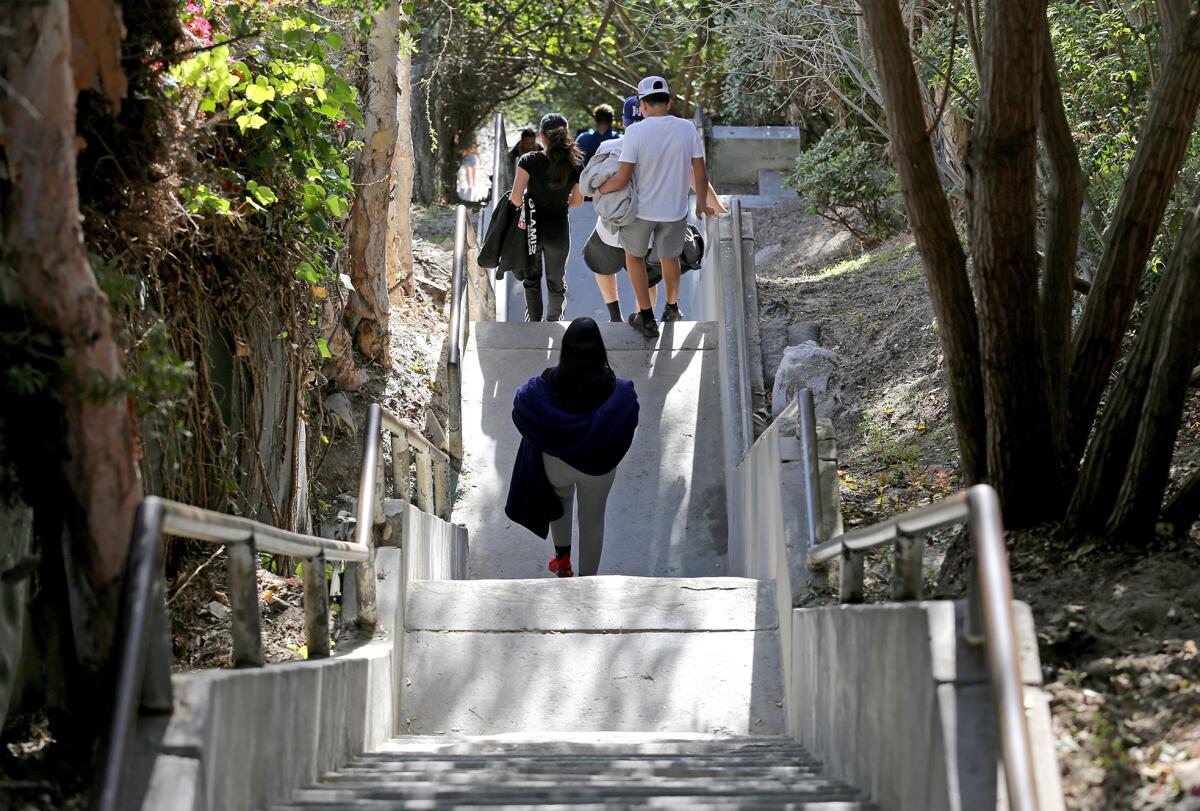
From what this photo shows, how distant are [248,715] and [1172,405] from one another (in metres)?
3.31

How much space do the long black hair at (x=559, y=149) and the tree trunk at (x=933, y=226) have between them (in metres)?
4.77

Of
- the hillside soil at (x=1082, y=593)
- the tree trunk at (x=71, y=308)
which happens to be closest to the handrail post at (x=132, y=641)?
the tree trunk at (x=71, y=308)

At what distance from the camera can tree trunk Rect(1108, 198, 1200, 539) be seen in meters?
4.80

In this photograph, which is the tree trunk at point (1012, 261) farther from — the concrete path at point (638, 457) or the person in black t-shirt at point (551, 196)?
the person in black t-shirt at point (551, 196)

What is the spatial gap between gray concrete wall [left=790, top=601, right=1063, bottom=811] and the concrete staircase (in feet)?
0.58

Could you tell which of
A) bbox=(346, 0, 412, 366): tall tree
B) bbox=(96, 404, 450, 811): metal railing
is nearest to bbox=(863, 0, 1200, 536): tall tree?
bbox=(96, 404, 450, 811): metal railing

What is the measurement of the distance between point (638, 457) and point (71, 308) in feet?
22.8

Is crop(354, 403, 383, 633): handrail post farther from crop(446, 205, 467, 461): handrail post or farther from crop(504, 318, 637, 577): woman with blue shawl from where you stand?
crop(446, 205, 467, 461): handrail post

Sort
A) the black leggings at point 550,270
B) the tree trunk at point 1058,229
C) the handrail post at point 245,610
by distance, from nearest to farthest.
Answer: the handrail post at point 245,610, the tree trunk at point 1058,229, the black leggings at point 550,270

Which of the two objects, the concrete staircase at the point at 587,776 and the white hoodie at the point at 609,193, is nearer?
the concrete staircase at the point at 587,776

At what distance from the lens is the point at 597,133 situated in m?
12.4

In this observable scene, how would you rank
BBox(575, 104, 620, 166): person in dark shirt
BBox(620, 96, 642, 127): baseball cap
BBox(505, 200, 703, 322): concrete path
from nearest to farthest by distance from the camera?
1. BBox(620, 96, 642, 127): baseball cap
2. BBox(575, 104, 620, 166): person in dark shirt
3. BBox(505, 200, 703, 322): concrete path

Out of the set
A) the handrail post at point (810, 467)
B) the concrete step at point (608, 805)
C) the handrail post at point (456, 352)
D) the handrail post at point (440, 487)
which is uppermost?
the handrail post at point (456, 352)

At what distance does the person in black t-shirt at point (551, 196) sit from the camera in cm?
1027
